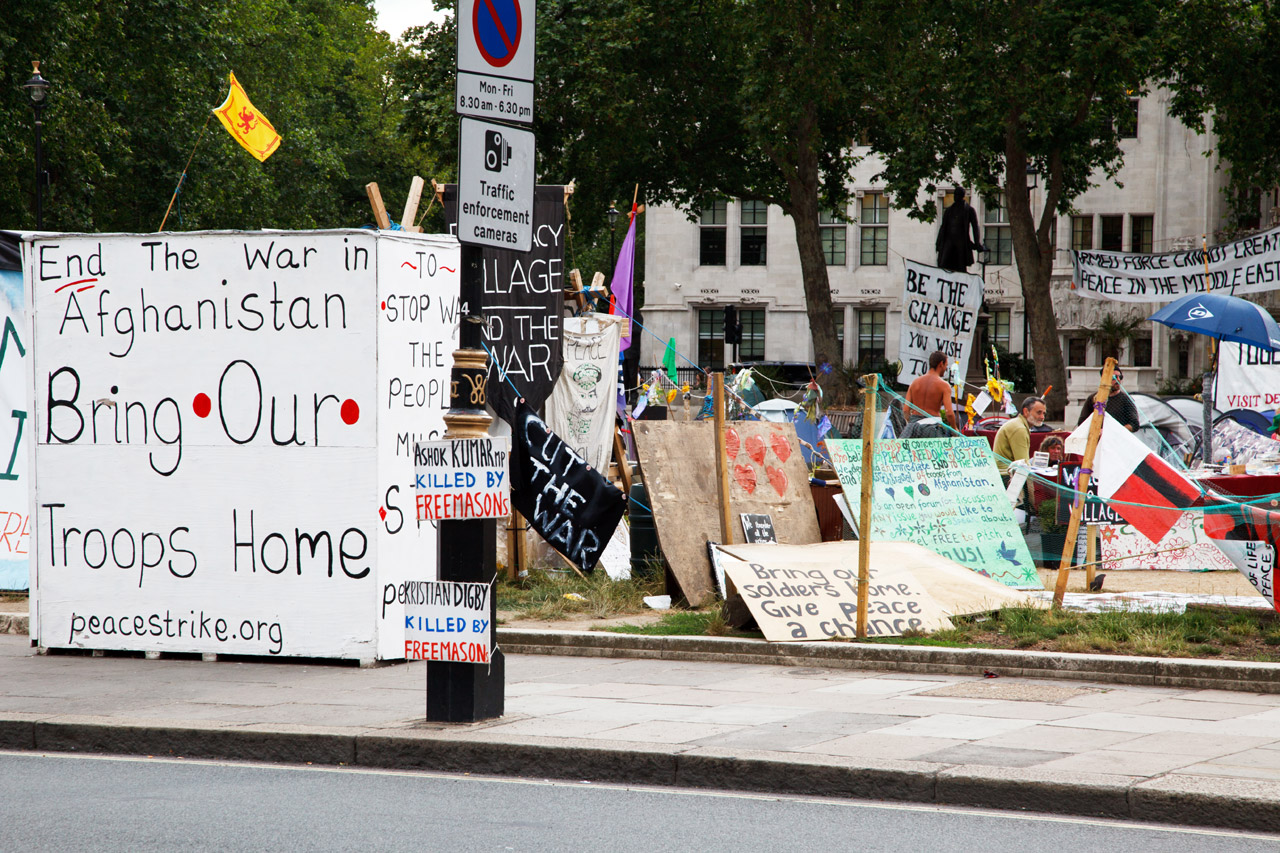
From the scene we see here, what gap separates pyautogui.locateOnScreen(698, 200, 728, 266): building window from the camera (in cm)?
6234

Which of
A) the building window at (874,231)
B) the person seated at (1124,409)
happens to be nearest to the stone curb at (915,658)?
the person seated at (1124,409)

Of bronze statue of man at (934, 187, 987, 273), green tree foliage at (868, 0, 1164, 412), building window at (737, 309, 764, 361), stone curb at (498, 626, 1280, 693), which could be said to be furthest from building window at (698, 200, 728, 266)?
stone curb at (498, 626, 1280, 693)

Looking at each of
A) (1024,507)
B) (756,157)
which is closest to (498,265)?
(1024,507)

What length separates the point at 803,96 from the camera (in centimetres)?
3416

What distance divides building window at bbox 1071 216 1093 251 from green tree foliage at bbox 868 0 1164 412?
62.4ft

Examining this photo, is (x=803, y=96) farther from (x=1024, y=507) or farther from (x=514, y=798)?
(x=514, y=798)

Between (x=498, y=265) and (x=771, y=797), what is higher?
(x=498, y=265)

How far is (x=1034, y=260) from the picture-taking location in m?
34.3

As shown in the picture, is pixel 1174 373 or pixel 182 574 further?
pixel 1174 373

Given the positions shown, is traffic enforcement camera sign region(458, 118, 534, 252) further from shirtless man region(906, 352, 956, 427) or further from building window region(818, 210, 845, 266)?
building window region(818, 210, 845, 266)

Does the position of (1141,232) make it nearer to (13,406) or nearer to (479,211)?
(13,406)

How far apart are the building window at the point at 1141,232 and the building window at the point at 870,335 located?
11.0 m

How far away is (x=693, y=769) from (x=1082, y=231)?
173 ft

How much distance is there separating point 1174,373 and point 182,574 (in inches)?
1893
